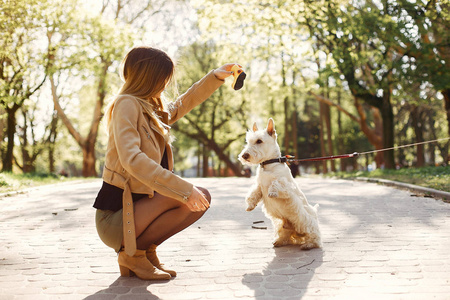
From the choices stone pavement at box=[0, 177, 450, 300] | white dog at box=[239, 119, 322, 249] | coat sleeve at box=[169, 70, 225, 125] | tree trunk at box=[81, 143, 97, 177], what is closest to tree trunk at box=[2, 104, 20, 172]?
tree trunk at box=[81, 143, 97, 177]

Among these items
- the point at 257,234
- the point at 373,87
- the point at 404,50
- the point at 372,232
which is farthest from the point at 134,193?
the point at 404,50

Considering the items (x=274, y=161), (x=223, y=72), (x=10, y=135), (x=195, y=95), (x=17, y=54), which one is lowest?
(x=274, y=161)

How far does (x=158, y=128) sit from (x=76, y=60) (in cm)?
1834

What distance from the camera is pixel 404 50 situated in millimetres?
18281

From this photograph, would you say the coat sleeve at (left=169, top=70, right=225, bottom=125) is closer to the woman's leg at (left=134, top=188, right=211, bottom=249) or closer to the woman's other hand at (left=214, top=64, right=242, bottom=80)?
the woman's other hand at (left=214, top=64, right=242, bottom=80)

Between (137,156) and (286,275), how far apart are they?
1.72 m

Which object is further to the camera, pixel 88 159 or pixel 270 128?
pixel 88 159

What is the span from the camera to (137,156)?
3.23 meters

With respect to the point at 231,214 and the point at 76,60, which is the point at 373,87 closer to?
the point at 231,214

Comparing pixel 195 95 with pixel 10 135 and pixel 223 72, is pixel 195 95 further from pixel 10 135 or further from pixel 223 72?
pixel 10 135

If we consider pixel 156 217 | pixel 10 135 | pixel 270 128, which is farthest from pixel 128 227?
pixel 10 135

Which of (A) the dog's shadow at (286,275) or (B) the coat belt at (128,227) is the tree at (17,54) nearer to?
(B) the coat belt at (128,227)

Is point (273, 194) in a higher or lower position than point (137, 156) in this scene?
lower

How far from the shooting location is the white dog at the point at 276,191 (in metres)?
4.64
